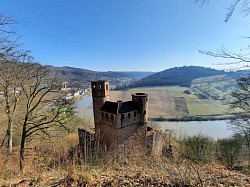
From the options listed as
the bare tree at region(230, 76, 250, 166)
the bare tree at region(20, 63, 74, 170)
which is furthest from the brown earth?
the bare tree at region(230, 76, 250, 166)

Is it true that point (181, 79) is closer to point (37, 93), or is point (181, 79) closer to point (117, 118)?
point (117, 118)

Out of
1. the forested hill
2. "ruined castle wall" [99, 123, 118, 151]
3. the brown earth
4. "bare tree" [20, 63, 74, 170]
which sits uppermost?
the forested hill

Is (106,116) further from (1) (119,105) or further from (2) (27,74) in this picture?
(2) (27,74)

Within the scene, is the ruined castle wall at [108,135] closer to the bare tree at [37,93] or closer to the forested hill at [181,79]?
the bare tree at [37,93]

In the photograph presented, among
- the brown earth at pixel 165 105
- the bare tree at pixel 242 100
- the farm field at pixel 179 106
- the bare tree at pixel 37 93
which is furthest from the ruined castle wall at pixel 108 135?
the farm field at pixel 179 106

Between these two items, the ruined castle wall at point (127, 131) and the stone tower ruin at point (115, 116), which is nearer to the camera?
the stone tower ruin at point (115, 116)

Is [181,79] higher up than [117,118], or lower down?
higher up

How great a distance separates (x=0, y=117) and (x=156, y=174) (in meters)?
10.3

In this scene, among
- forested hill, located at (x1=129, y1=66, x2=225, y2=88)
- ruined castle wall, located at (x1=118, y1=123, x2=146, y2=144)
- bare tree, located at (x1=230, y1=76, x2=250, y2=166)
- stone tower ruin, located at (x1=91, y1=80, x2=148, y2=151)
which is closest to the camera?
bare tree, located at (x1=230, y1=76, x2=250, y2=166)

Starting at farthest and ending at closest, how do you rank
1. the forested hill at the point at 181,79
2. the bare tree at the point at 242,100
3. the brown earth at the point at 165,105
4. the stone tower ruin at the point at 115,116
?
the forested hill at the point at 181,79 < the brown earth at the point at 165,105 < the stone tower ruin at the point at 115,116 < the bare tree at the point at 242,100

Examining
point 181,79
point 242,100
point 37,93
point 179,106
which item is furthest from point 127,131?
point 181,79

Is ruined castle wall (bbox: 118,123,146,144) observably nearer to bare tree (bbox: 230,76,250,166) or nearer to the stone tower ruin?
the stone tower ruin

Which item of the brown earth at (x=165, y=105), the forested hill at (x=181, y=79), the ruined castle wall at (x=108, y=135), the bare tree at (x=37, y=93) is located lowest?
the brown earth at (x=165, y=105)

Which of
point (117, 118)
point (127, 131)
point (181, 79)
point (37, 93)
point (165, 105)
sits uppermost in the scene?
point (181, 79)
